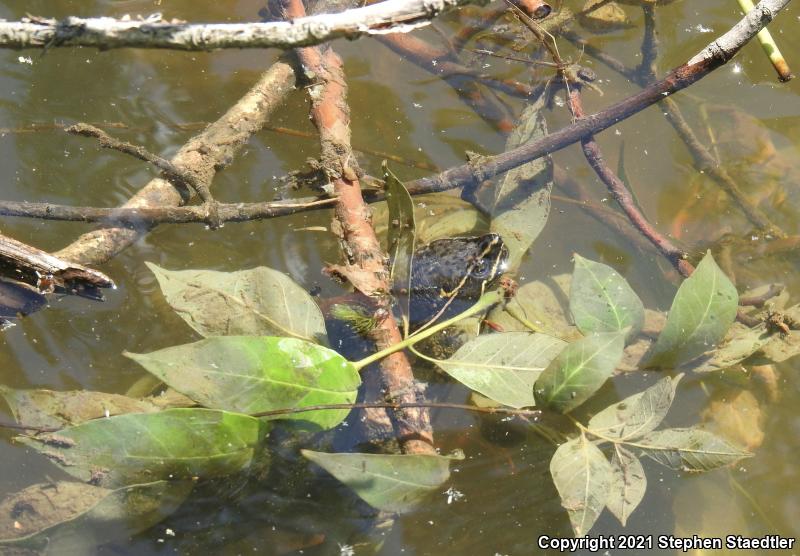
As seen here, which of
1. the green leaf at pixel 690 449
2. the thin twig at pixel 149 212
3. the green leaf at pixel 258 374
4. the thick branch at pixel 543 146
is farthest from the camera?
the thick branch at pixel 543 146

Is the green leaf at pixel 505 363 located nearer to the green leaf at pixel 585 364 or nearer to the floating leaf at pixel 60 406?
the green leaf at pixel 585 364

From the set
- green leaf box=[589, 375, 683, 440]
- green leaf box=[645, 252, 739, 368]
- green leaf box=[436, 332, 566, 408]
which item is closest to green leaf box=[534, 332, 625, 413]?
green leaf box=[436, 332, 566, 408]

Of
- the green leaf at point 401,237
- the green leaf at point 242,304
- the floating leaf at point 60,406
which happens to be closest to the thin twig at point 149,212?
the green leaf at point 401,237

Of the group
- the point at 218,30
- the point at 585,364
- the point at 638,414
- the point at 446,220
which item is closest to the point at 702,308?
the point at 638,414

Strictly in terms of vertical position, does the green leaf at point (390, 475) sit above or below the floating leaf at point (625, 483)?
above

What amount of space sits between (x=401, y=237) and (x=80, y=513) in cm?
148

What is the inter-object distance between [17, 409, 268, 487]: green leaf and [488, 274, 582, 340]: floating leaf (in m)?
1.18

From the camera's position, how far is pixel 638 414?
2189 mm

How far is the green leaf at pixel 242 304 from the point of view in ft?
7.11

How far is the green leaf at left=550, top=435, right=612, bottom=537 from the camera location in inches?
77.4

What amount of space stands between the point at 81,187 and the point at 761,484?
3.48 m

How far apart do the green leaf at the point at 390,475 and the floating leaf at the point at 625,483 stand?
1.87ft

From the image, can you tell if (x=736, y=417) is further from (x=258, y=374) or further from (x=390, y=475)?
(x=258, y=374)

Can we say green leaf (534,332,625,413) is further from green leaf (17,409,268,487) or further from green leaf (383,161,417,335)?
green leaf (17,409,268,487)
